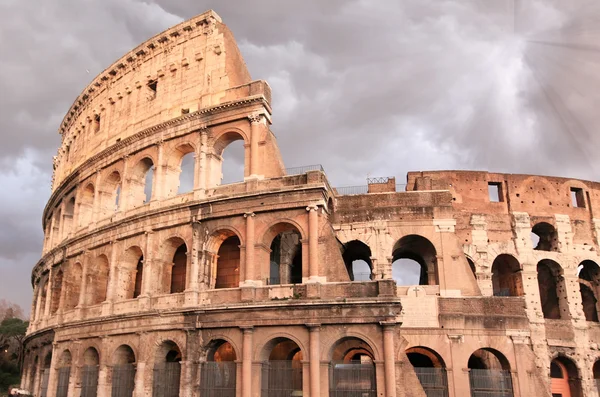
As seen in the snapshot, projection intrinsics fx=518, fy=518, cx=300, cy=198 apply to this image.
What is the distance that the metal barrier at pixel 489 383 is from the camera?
57.9 feet

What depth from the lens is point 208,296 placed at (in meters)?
18.0

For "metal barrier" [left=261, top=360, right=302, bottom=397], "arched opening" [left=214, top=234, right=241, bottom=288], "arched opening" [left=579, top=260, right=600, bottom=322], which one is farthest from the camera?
"arched opening" [left=579, top=260, right=600, bottom=322]

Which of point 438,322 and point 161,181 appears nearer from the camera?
point 438,322

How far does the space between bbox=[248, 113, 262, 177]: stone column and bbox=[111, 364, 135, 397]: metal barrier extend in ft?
28.1

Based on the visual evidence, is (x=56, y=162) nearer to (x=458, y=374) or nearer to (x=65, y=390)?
(x=65, y=390)

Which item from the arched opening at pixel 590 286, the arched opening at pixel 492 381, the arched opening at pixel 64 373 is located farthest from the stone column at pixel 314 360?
the arched opening at pixel 590 286

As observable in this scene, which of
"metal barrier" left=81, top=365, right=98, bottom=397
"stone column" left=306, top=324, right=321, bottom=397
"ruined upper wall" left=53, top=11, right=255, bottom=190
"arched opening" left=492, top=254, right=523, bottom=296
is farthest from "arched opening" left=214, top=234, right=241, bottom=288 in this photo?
"arched opening" left=492, top=254, right=523, bottom=296

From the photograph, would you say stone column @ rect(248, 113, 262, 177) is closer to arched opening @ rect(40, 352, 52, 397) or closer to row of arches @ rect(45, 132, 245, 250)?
row of arches @ rect(45, 132, 245, 250)

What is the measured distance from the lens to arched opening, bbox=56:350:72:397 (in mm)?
21469

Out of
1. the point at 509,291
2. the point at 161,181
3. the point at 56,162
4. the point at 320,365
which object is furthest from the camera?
the point at 56,162

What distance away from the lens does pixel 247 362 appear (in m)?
16.5

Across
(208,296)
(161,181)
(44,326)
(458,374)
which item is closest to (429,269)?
(458,374)

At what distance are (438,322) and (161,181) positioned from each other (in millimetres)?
11831

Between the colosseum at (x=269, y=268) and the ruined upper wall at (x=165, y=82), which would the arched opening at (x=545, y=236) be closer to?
the colosseum at (x=269, y=268)
